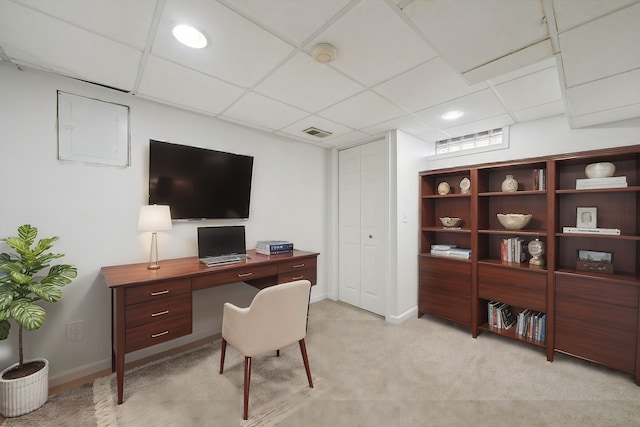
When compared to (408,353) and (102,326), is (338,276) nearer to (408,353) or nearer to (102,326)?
(408,353)

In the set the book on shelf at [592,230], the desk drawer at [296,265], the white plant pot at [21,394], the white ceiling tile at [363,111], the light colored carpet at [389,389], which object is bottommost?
the light colored carpet at [389,389]

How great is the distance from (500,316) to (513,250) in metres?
0.72

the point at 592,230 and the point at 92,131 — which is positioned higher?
the point at 92,131

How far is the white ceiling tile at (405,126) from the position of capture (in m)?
2.83

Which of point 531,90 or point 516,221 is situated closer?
point 531,90

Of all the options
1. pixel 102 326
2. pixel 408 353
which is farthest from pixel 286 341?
pixel 102 326

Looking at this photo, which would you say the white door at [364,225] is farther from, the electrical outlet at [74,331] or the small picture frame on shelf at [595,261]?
the electrical outlet at [74,331]

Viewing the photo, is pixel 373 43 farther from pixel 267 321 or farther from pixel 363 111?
pixel 267 321

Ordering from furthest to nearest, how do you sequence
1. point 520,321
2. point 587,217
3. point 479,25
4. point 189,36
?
point 520,321
point 587,217
point 189,36
point 479,25

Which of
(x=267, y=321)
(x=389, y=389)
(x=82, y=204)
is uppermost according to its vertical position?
(x=82, y=204)

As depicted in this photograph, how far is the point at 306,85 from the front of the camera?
81.3 inches

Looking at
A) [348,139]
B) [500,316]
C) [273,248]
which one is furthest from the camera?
[348,139]

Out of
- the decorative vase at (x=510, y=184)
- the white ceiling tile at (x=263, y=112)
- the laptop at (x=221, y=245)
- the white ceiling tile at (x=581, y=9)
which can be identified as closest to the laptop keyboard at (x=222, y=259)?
the laptop at (x=221, y=245)

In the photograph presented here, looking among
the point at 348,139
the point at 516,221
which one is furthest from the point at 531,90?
the point at 348,139
